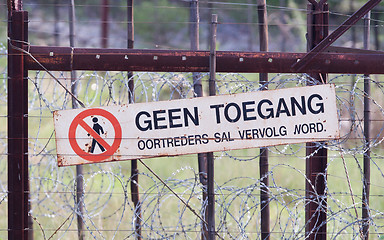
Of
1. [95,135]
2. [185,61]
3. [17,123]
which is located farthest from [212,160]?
[17,123]

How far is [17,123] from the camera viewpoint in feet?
11.7

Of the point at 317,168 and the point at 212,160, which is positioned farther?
the point at 317,168

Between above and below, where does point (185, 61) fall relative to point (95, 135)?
above

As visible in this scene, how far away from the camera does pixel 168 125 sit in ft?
11.6

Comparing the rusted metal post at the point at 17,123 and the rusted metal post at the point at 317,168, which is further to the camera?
the rusted metal post at the point at 317,168

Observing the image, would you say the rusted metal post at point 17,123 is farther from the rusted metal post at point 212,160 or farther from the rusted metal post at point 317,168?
the rusted metal post at point 317,168

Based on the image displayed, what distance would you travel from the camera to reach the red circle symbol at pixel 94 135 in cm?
350

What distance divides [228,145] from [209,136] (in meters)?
0.14

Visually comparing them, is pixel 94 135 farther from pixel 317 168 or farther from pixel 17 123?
pixel 317 168

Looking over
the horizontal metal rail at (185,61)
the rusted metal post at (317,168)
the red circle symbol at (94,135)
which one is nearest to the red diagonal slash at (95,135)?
the red circle symbol at (94,135)

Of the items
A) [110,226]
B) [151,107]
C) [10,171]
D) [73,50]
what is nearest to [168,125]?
[151,107]

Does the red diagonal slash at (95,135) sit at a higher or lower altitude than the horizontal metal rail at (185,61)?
lower

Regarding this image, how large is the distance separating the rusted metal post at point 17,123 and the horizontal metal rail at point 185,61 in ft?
0.29

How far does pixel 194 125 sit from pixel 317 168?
3.23ft
